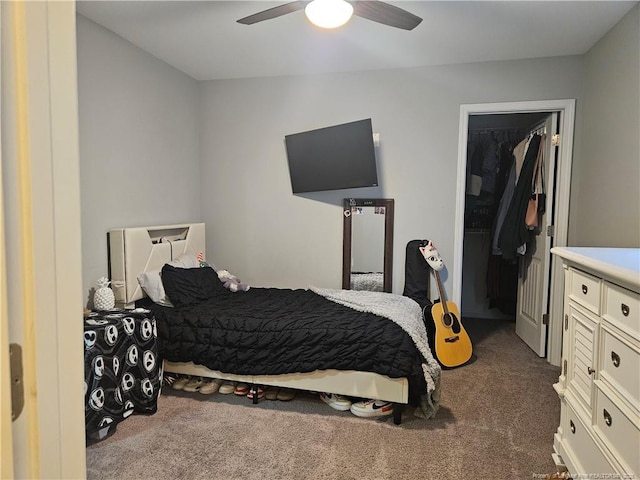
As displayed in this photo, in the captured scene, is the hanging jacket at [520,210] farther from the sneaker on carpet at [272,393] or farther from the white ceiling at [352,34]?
the sneaker on carpet at [272,393]

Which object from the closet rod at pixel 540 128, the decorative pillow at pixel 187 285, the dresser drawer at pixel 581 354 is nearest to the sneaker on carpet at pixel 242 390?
the decorative pillow at pixel 187 285

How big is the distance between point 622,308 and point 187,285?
2.49 m

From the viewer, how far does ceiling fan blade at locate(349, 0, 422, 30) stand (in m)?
1.97

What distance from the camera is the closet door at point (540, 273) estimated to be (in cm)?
319

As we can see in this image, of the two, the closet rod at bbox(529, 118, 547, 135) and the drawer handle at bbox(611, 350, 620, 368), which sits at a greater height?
the closet rod at bbox(529, 118, 547, 135)

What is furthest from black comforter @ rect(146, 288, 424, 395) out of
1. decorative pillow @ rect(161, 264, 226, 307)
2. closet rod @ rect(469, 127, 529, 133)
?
closet rod @ rect(469, 127, 529, 133)

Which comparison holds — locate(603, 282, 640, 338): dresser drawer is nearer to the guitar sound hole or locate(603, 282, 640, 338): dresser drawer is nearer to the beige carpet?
the beige carpet

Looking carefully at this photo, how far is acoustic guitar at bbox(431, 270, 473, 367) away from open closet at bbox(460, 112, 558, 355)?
0.73 m

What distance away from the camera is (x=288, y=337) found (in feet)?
7.80

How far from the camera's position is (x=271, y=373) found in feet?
7.86

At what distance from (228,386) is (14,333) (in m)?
2.33

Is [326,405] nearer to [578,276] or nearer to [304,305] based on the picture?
[304,305]

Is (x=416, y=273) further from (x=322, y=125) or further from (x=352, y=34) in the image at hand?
(x=352, y=34)

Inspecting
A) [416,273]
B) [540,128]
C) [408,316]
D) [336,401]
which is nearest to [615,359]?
[408,316]
